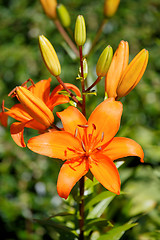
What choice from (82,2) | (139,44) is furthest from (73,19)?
(139,44)

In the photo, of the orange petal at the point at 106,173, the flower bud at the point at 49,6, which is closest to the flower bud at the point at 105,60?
the orange petal at the point at 106,173

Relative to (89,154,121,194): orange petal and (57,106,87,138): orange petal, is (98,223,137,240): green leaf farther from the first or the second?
(57,106,87,138): orange petal

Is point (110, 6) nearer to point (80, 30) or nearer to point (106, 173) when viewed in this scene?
point (80, 30)

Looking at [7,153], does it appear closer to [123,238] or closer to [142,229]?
[142,229]

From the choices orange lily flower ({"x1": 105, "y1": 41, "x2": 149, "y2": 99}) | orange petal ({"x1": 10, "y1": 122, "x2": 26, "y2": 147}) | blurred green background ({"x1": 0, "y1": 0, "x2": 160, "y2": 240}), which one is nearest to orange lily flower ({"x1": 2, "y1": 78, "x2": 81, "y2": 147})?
orange petal ({"x1": 10, "y1": 122, "x2": 26, "y2": 147})

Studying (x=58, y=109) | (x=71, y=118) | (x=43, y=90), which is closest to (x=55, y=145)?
(x=71, y=118)

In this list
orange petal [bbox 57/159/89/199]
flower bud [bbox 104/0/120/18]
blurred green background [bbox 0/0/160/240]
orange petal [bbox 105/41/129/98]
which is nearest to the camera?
orange petal [bbox 57/159/89/199]
